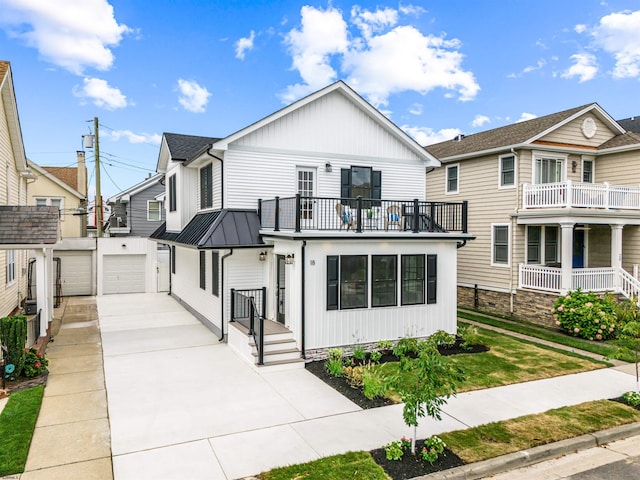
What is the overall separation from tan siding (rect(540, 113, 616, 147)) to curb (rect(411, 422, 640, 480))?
1218cm

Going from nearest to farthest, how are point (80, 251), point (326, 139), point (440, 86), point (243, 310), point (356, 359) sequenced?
point (356, 359) < point (243, 310) < point (326, 139) < point (80, 251) < point (440, 86)

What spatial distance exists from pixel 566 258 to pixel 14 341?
15501mm

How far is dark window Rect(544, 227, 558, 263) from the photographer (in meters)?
17.0

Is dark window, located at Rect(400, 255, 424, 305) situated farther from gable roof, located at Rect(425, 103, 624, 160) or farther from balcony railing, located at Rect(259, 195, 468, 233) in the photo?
gable roof, located at Rect(425, 103, 624, 160)

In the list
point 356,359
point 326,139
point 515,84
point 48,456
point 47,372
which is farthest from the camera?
point 515,84

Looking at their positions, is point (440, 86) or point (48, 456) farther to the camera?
point (440, 86)

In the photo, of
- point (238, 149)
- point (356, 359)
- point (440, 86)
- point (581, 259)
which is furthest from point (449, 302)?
point (440, 86)

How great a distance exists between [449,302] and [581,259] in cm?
951

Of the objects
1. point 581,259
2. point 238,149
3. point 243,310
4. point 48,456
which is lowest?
point 48,456

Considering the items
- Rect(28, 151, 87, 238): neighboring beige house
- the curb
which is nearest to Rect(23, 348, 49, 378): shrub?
the curb

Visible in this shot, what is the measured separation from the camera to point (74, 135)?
27266 mm

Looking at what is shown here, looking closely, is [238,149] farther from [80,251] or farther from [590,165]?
[590,165]

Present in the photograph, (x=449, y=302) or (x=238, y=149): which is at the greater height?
(x=238, y=149)

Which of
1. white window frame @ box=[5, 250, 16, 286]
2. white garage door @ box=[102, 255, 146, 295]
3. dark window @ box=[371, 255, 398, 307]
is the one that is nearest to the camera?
dark window @ box=[371, 255, 398, 307]
